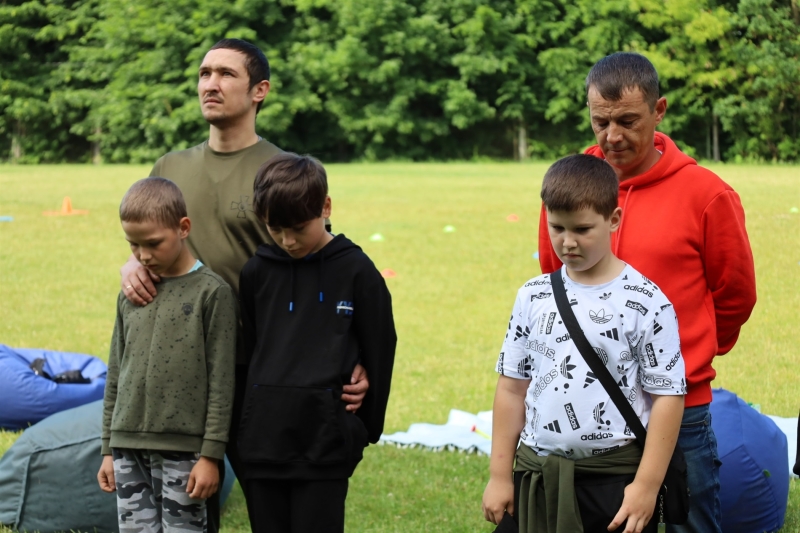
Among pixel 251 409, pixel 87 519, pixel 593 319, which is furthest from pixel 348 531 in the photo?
pixel 593 319

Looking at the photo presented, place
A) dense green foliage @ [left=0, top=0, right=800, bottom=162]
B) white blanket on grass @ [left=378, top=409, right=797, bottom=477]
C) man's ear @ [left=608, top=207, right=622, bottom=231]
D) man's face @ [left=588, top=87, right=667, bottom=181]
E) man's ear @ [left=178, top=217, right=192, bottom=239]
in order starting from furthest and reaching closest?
dense green foliage @ [left=0, top=0, right=800, bottom=162] → white blanket on grass @ [left=378, top=409, right=797, bottom=477] → man's ear @ [left=178, top=217, right=192, bottom=239] → man's face @ [left=588, top=87, right=667, bottom=181] → man's ear @ [left=608, top=207, right=622, bottom=231]

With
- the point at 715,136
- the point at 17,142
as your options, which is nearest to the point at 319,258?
the point at 715,136

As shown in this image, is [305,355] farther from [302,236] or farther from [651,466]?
[651,466]

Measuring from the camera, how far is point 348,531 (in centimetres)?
453

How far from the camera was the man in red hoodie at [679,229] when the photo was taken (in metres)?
2.76

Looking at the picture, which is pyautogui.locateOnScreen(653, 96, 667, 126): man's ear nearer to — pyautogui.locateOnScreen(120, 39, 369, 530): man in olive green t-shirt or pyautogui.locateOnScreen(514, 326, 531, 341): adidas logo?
pyautogui.locateOnScreen(514, 326, 531, 341): adidas logo

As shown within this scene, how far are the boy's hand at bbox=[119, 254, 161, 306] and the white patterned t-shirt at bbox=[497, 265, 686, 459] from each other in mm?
1314

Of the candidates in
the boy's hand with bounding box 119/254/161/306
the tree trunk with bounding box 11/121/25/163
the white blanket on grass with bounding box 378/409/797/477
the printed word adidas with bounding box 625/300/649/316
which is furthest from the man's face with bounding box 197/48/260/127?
the tree trunk with bounding box 11/121/25/163

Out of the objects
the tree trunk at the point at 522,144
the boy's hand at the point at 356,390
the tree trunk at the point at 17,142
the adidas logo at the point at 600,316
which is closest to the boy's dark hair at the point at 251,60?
the boy's hand at the point at 356,390

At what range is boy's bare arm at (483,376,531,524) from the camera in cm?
264

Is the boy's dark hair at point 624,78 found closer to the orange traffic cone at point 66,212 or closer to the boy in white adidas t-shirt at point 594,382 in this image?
the boy in white adidas t-shirt at point 594,382

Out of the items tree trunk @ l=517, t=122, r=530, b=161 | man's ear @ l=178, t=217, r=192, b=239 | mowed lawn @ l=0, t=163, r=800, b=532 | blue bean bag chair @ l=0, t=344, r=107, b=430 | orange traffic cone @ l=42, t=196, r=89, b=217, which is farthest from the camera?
tree trunk @ l=517, t=122, r=530, b=161

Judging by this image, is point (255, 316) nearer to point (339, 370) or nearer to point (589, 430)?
point (339, 370)

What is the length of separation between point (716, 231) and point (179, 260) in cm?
168
